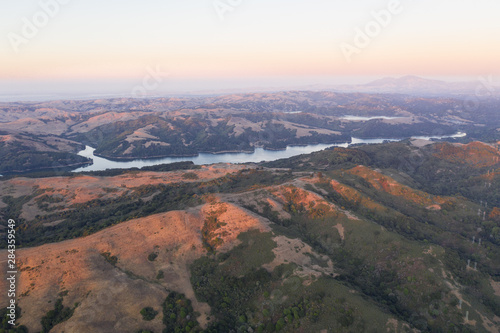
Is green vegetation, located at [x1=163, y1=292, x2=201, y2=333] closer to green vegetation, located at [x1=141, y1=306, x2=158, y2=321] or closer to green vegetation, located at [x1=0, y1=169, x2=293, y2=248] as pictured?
green vegetation, located at [x1=141, y1=306, x2=158, y2=321]

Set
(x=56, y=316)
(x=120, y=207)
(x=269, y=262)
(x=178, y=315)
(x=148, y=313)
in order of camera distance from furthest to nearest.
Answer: (x=120, y=207)
(x=269, y=262)
(x=178, y=315)
(x=148, y=313)
(x=56, y=316)

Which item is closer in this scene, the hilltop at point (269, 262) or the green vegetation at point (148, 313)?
the hilltop at point (269, 262)

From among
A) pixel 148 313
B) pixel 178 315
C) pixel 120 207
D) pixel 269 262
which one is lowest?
pixel 120 207

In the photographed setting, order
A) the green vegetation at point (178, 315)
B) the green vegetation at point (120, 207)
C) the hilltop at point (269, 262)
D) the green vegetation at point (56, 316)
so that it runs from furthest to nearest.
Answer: the green vegetation at point (120, 207) → the hilltop at point (269, 262) → the green vegetation at point (178, 315) → the green vegetation at point (56, 316)

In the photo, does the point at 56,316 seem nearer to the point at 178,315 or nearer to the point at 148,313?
the point at 148,313

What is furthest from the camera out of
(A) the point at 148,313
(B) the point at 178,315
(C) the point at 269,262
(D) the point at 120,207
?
(D) the point at 120,207

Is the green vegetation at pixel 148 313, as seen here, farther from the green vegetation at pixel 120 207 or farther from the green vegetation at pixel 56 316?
the green vegetation at pixel 120 207

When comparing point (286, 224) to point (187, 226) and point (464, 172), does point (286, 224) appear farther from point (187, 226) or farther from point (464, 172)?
point (464, 172)

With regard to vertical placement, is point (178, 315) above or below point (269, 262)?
below

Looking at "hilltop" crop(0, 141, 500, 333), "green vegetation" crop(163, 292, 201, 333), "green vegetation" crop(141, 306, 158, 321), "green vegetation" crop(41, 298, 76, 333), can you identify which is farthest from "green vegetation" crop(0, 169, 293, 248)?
"green vegetation" crop(163, 292, 201, 333)

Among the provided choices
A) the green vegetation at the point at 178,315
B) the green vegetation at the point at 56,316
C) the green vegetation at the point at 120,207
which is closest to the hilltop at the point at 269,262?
the green vegetation at the point at 178,315

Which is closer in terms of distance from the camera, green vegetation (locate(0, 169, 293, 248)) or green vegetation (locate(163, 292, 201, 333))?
green vegetation (locate(163, 292, 201, 333))

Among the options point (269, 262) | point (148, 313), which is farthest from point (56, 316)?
point (269, 262)
